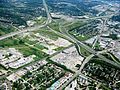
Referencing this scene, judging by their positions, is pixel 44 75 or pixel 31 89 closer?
pixel 31 89

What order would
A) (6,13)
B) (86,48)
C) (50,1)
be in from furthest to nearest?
(50,1) → (6,13) → (86,48)

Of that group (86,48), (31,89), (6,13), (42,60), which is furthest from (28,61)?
(6,13)

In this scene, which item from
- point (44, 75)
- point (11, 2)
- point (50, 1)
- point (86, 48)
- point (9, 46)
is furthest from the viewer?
point (50, 1)

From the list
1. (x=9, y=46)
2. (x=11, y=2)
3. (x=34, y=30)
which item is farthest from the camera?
(x=11, y=2)

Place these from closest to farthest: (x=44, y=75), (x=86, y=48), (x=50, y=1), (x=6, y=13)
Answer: (x=44, y=75), (x=86, y=48), (x=6, y=13), (x=50, y=1)

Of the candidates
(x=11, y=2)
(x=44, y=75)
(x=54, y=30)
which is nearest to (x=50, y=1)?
(x=11, y=2)

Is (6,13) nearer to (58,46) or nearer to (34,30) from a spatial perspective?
(34,30)

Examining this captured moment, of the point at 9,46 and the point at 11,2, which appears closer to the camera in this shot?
the point at 9,46

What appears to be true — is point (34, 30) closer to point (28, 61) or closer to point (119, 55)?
point (28, 61)
